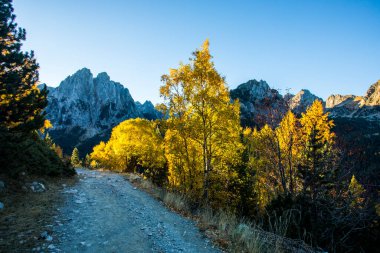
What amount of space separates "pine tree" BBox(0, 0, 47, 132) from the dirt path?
14.3 feet

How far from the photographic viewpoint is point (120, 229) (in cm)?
784

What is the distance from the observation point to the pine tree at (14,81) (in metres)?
10.4

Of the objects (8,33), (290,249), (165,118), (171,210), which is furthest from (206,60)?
(290,249)

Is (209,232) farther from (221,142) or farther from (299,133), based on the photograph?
(299,133)

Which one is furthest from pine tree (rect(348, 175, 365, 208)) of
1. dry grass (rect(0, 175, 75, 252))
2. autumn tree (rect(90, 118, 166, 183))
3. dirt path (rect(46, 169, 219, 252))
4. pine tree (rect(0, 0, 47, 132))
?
autumn tree (rect(90, 118, 166, 183))

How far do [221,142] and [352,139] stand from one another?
294 inches

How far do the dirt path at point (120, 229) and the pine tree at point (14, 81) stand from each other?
172 inches

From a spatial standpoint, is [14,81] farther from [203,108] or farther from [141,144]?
[141,144]

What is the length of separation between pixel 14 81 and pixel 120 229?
8.33 meters

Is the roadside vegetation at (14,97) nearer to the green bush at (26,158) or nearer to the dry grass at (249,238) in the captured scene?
the green bush at (26,158)

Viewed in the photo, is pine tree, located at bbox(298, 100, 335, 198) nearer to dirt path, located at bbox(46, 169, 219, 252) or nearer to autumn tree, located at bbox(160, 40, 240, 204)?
autumn tree, located at bbox(160, 40, 240, 204)

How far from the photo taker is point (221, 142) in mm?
15773

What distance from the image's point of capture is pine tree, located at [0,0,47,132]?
10.4m

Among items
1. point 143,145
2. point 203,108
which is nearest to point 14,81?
point 203,108
